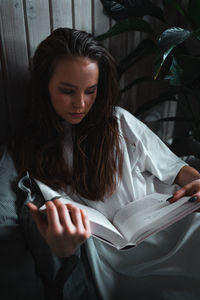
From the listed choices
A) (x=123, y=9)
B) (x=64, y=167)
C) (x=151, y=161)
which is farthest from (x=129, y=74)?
(x=64, y=167)

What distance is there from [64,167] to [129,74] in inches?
31.5

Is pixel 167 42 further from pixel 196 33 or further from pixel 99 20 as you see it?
pixel 99 20

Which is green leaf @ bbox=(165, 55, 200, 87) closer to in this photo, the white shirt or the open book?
the white shirt

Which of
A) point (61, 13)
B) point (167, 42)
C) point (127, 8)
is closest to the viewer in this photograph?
point (167, 42)

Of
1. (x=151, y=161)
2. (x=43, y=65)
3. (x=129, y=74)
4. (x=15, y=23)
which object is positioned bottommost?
(x=151, y=161)

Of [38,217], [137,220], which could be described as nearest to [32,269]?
[38,217]

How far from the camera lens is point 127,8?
1237mm

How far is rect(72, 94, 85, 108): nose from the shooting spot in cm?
87

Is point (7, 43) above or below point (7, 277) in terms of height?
above

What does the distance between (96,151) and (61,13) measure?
0.63 metres

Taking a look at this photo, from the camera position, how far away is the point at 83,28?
1216 millimetres

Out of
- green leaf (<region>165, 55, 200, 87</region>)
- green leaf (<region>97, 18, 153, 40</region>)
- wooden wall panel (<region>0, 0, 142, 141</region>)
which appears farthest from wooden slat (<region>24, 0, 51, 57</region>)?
green leaf (<region>165, 55, 200, 87</region>)

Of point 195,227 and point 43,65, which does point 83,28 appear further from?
point 195,227

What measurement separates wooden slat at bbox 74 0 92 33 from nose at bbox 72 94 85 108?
1.66 ft
